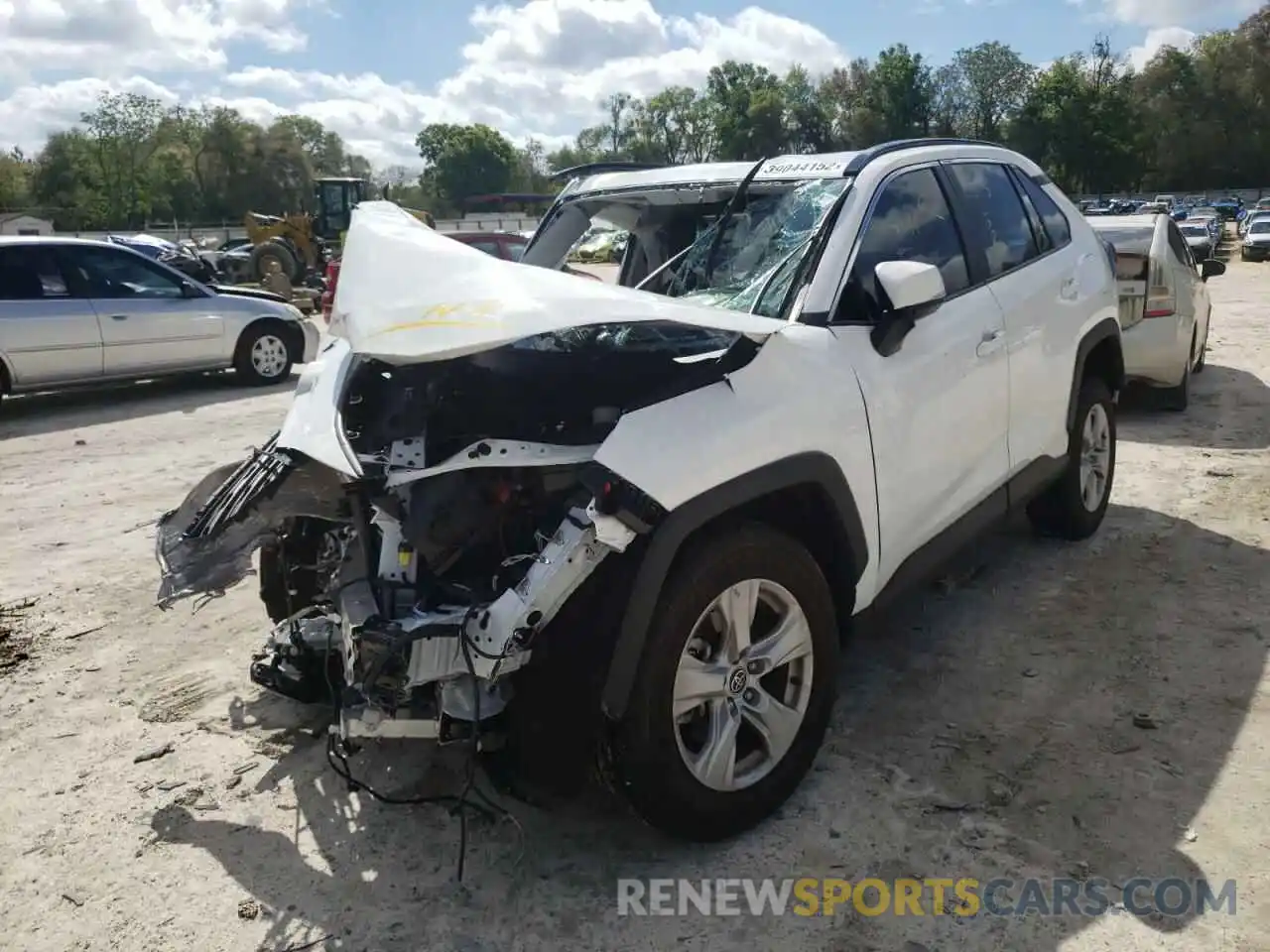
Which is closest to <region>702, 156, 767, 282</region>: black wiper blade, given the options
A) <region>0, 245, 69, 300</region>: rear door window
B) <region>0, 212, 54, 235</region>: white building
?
<region>0, 245, 69, 300</region>: rear door window

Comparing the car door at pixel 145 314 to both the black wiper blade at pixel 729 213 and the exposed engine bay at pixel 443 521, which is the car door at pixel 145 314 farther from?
the black wiper blade at pixel 729 213

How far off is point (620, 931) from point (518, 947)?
259 mm

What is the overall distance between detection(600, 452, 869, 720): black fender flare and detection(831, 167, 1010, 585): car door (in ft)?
1.56

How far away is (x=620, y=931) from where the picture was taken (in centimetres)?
256

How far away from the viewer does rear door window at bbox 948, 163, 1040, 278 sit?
4164 mm

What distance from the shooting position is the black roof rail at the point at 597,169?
447 cm

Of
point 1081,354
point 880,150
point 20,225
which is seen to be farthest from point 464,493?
point 20,225

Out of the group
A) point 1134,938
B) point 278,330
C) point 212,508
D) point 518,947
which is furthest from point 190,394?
point 1134,938

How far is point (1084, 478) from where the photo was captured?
5.10 meters

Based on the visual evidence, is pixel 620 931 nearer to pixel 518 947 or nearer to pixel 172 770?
pixel 518 947
